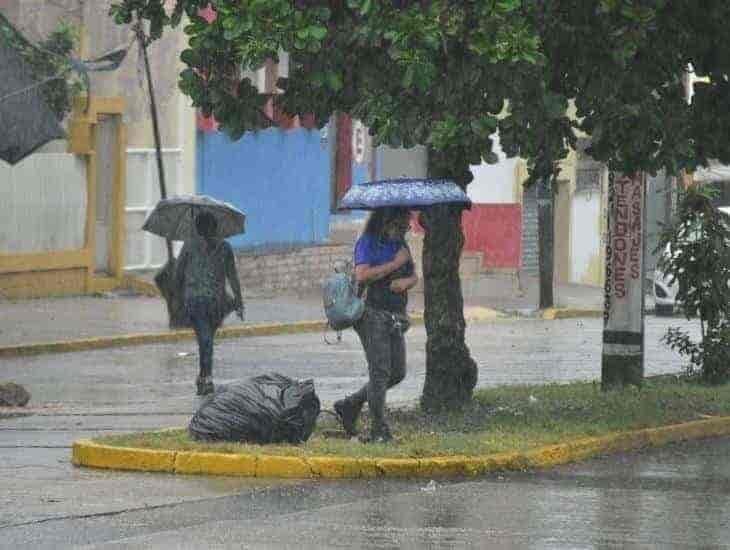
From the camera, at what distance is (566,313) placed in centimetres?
3462

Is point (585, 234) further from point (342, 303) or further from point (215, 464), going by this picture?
point (215, 464)

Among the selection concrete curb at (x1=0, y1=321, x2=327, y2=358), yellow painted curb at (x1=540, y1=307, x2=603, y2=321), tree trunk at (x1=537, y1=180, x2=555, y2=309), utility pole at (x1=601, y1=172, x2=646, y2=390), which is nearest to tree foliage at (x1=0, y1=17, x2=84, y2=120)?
concrete curb at (x1=0, y1=321, x2=327, y2=358)

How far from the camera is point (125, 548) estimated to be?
34.5 ft

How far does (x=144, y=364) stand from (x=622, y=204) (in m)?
7.53

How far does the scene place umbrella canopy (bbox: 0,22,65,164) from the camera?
1006 inches

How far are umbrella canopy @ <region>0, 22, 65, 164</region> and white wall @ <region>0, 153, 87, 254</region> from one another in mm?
4162

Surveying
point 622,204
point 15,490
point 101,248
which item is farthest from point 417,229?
point 15,490

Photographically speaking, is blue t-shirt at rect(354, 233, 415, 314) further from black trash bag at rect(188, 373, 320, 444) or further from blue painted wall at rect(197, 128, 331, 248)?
blue painted wall at rect(197, 128, 331, 248)

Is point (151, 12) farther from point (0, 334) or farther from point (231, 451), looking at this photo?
point (0, 334)

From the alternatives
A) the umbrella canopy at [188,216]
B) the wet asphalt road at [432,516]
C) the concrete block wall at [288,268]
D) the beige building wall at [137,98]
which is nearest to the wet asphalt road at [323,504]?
the wet asphalt road at [432,516]

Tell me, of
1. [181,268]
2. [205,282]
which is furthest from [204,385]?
[181,268]

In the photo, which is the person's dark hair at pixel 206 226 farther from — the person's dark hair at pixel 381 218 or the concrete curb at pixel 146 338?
the concrete curb at pixel 146 338

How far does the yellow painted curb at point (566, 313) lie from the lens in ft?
112

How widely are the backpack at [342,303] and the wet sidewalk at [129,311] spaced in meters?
11.9
